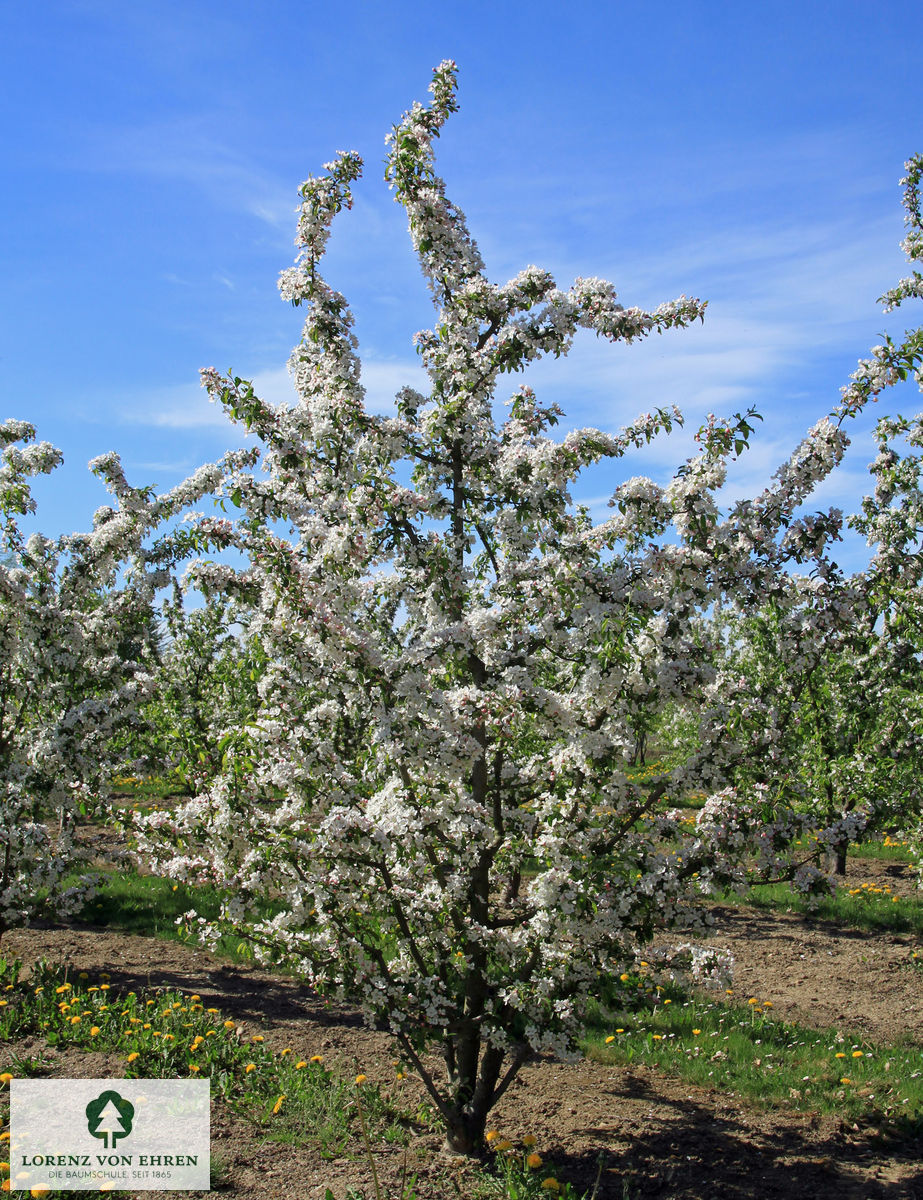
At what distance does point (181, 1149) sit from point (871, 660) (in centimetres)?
1179

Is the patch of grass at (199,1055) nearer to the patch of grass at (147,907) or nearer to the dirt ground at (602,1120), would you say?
the dirt ground at (602,1120)

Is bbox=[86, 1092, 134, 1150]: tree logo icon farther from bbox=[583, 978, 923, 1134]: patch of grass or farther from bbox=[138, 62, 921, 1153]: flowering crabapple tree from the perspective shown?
bbox=[583, 978, 923, 1134]: patch of grass

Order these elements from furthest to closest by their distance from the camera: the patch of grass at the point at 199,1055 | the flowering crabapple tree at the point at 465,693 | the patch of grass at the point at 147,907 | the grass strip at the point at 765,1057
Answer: the patch of grass at the point at 147,907 → the grass strip at the point at 765,1057 → the patch of grass at the point at 199,1055 → the flowering crabapple tree at the point at 465,693

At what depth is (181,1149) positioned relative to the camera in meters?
5.35

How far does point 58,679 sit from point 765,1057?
773 centimetres

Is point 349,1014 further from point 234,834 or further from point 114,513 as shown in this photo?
point 114,513

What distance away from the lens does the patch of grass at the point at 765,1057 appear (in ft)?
21.6

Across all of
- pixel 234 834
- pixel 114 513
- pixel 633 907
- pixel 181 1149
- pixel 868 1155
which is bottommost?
pixel 868 1155

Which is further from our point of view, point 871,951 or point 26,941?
point 871,951

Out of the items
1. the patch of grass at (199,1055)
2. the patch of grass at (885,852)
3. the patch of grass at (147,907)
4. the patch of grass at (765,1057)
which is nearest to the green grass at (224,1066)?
the patch of grass at (199,1055)

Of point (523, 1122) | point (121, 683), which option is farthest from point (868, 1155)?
point (121, 683)

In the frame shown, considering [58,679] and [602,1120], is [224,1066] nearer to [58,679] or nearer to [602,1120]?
[602,1120]

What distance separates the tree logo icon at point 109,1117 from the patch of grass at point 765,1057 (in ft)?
11.0

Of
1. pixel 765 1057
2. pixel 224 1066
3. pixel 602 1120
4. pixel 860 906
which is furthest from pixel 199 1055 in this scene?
pixel 860 906
